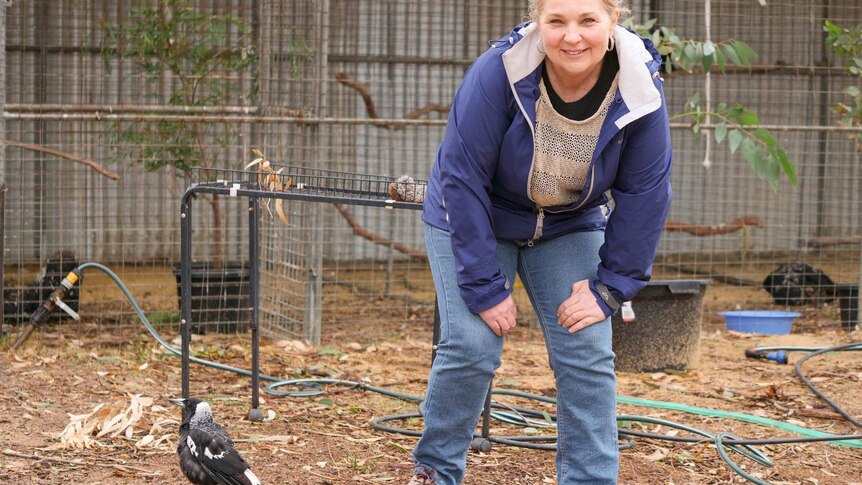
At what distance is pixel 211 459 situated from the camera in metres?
3.35

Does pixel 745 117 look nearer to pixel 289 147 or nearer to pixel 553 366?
pixel 289 147

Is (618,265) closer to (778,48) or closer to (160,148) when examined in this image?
(160,148)

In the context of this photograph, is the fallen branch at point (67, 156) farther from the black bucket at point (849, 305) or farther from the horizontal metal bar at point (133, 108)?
the black bucket at point (849, 305)

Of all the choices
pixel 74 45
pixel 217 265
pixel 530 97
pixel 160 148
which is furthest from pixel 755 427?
pixel 74 45

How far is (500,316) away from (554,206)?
366mm

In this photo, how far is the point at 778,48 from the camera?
10273mm

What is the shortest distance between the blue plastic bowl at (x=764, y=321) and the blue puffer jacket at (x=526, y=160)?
15.1 feet

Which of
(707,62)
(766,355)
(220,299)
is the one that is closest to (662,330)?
(766,355)

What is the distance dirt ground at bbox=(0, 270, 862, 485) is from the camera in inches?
156

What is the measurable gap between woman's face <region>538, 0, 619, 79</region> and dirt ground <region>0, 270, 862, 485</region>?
1.78 meters

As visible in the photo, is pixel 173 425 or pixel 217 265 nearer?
pixel 173 425

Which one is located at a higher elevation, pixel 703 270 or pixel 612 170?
pixel 612 170

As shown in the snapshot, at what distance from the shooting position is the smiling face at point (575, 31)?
270 cm

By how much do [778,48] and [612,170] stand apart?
8.16 m
